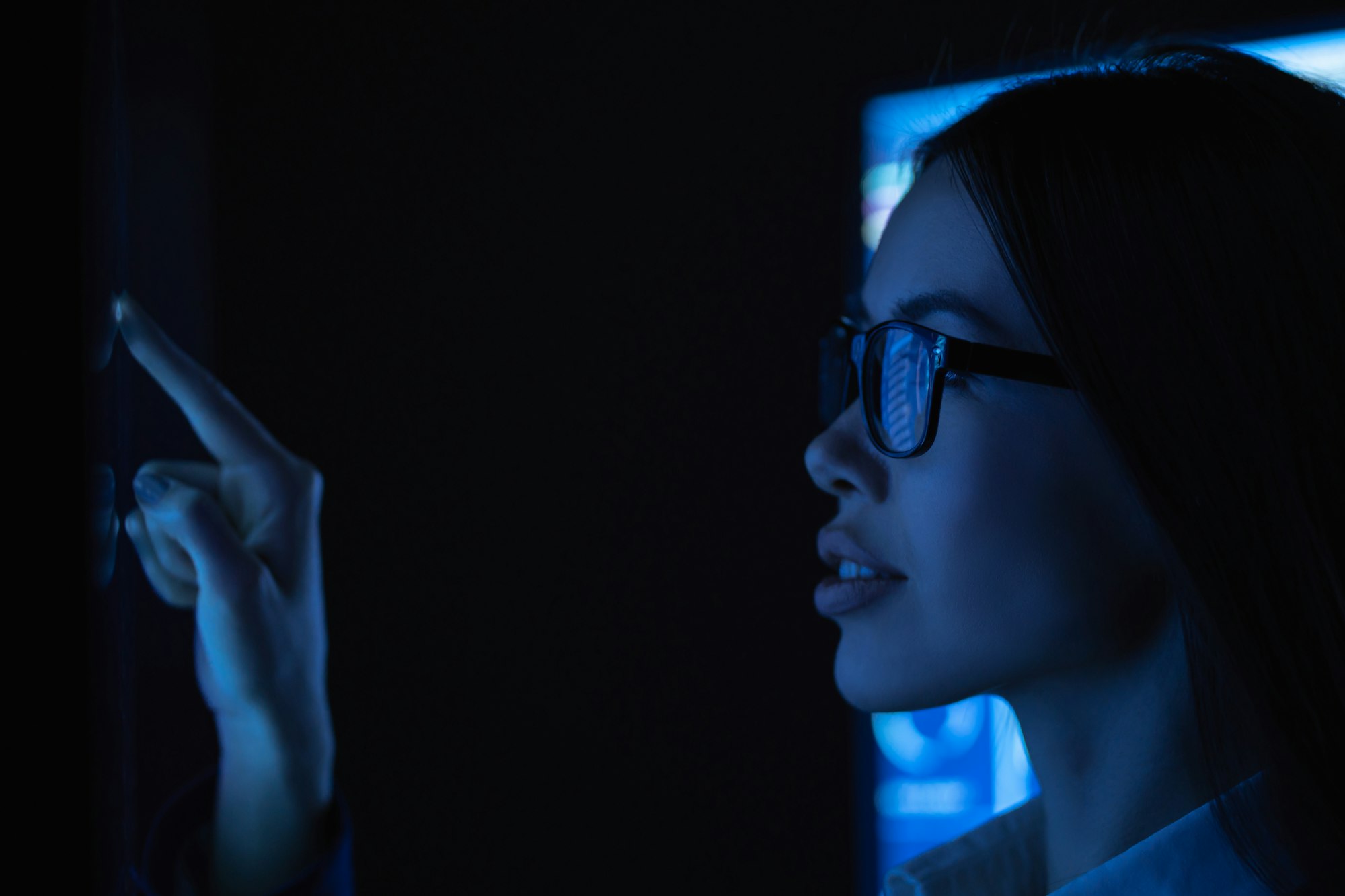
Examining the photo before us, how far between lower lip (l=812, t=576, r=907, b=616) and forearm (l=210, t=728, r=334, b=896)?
0.50 metres

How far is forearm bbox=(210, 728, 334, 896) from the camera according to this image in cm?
84

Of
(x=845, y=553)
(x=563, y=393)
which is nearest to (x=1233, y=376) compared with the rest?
(x=845, y=553)

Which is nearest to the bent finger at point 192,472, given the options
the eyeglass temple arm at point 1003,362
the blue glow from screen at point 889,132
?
the eyeglass temple arm at point 1003,362

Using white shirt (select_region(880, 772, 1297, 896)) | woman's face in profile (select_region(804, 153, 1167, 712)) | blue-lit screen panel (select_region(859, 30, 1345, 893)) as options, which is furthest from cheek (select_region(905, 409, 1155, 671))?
blue-lit screen panel (select_region(859, 30, 1345, 893))

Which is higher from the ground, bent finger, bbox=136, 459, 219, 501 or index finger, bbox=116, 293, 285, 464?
index finger, bbox=116, 293, 285, 464

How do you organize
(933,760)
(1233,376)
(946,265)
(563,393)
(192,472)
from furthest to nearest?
(563,393) < (933,760) < (192,472) < (946,265) < (1233,376)

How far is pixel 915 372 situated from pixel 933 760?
3.04ft

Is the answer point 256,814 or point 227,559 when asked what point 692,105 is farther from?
point 256,814

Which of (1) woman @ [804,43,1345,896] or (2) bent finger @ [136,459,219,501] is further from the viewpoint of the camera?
(2) bent finger @ [136,459,219,501]

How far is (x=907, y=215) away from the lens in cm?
80

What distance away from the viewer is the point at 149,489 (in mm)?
783

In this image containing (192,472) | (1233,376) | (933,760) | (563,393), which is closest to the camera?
(1233,376)

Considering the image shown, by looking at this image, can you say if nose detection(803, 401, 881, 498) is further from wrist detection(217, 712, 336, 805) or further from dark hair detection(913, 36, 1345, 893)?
wrist detection(217, 712, 336, 805)

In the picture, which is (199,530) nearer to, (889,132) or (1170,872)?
(1170,872)
